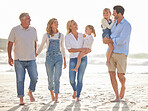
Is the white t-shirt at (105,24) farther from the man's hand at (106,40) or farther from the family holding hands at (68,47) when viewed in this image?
the man's hand at (106,40)

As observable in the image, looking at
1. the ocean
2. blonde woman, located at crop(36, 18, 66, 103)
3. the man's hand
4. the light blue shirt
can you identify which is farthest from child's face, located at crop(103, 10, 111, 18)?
the ocean

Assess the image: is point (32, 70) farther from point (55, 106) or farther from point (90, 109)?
point (90, 109)

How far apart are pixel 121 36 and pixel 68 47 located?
50.5 inches

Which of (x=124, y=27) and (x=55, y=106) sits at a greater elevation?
(x=124, y=27)

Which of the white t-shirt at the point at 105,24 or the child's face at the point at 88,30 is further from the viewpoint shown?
the child's face at the point at 88,30

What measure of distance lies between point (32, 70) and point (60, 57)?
0.71 meters

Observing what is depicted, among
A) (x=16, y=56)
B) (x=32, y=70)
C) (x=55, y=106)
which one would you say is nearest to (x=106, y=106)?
(x=55, y=106)

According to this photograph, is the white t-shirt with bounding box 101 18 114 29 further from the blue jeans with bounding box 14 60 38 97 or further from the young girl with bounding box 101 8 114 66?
the blue jeans with bounding box 14 60 38 97

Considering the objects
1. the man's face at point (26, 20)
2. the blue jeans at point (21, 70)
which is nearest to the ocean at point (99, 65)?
the blue jeans at point (21, 70)

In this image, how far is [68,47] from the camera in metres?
6.06

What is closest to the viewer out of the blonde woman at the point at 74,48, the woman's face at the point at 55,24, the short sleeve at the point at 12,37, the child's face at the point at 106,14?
the short sleeve at the point at 12,37

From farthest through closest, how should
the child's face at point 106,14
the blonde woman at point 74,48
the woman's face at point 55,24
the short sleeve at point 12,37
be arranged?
the blonde woman at point 74,48
the woman's face at point 55,24
the child's face at point 106,14
the short sleeve at point 12,37

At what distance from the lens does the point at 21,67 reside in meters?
5.63

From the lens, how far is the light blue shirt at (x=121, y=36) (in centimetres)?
557
